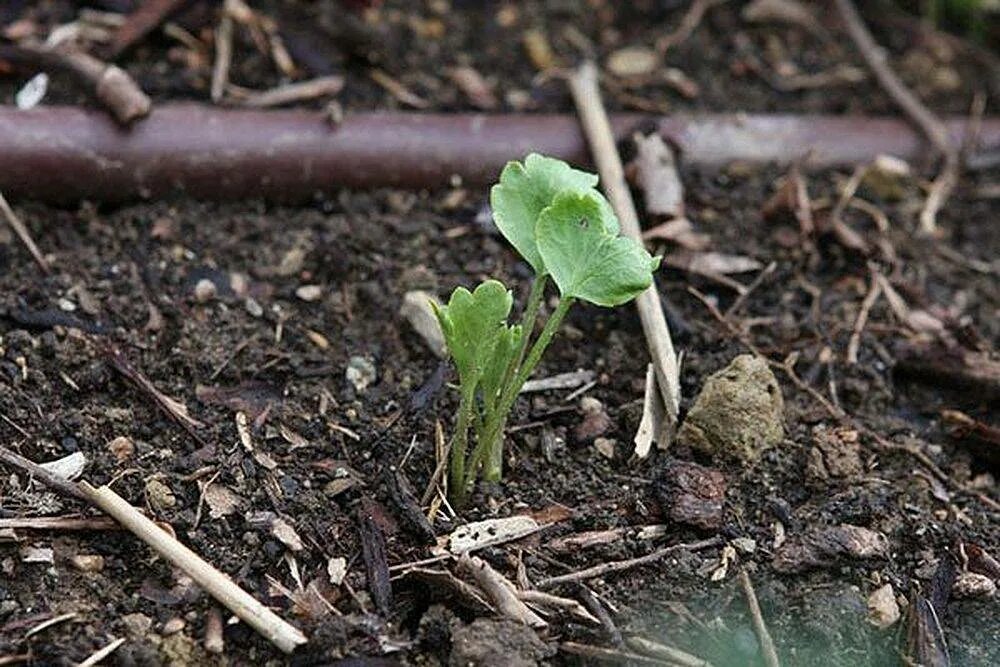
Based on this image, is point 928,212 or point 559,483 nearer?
point 559,483

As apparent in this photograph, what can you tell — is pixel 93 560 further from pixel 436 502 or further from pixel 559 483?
pixel 559 483

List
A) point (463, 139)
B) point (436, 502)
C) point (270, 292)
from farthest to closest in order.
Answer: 1. point (463, 139)
2. point (270, 292)
3. point (436, 502)

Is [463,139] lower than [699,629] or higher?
higher

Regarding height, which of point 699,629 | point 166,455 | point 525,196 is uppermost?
point 525,196

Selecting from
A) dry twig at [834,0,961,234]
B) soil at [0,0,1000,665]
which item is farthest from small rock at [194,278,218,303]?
dry twig at [834,0,961,234]

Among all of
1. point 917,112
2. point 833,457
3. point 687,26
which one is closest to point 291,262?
point 833,457

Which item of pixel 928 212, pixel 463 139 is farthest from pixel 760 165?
pixel 463 139

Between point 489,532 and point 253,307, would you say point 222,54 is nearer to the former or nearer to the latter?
point 253,307

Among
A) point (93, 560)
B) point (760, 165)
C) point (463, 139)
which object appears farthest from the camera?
point (760, 165)

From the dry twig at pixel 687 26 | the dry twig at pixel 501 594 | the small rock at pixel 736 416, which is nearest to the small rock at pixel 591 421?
the small rock at pixel 736 416
